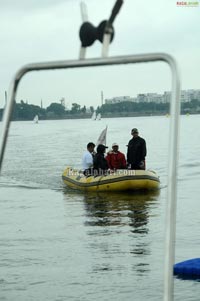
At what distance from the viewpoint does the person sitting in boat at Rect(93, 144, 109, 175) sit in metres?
23.1

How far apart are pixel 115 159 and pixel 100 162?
2.29 feet

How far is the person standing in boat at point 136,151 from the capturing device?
75.5ft

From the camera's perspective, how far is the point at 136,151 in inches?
919

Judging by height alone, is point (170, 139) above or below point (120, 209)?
above

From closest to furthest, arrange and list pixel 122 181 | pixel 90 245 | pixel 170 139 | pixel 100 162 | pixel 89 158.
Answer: pixel 170 139 < pixel 90 245 < pixel 100 162 < pixel 89 158 < pixel 122 181

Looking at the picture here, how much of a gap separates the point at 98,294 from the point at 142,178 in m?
13.8

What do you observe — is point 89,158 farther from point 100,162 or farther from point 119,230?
point 119,230

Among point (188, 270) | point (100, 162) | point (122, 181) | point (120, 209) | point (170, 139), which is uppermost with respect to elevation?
point (170, 139)

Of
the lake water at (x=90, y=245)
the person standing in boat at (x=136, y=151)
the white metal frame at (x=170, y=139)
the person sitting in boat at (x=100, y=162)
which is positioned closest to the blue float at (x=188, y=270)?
the lake water at (x=90, y=245)

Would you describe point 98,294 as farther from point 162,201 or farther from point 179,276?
point 162,201

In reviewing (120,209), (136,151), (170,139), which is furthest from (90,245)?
(170,139)

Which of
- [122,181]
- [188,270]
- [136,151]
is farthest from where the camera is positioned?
[122,181]

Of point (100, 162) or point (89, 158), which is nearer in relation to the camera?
point (100, 162)

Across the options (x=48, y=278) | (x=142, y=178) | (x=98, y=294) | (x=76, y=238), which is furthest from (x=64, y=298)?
(x=142, y=178)
